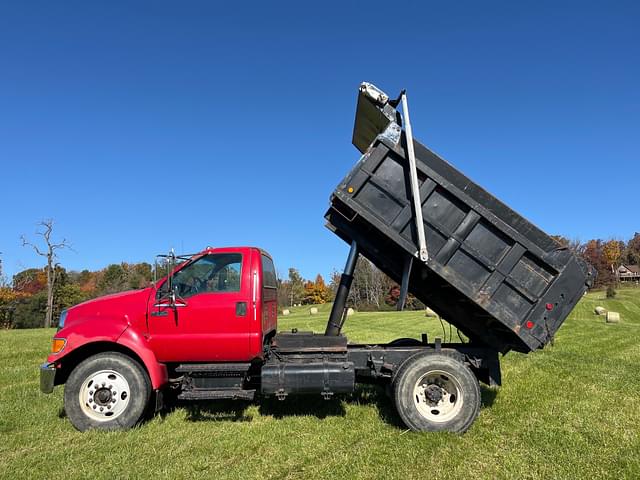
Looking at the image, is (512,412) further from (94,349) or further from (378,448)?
(94,349)

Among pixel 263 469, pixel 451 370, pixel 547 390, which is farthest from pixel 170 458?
pixel 547 390

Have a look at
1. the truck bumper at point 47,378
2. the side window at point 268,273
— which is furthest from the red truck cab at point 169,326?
the side window at point 268,273

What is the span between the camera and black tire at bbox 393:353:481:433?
530 cm

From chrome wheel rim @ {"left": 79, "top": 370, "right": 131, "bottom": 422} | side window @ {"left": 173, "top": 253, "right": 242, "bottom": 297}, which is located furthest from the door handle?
chrome wheel rim @ {"left": 79, "top": 370, "right": 131, "bottom": 422}

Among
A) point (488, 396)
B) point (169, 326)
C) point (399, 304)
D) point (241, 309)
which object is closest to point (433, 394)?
point (399, 304)

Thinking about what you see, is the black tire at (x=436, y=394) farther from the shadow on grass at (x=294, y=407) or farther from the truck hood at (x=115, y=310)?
the truck hood at (x=115, y=310)

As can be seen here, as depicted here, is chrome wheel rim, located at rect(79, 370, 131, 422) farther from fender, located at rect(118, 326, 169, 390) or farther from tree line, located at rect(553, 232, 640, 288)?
tree line, located at rect(553, 232, 640, 288)

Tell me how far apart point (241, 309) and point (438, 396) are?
104 inches

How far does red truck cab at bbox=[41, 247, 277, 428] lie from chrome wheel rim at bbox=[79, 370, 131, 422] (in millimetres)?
22

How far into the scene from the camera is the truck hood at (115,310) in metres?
5.71

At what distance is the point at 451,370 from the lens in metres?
5.41

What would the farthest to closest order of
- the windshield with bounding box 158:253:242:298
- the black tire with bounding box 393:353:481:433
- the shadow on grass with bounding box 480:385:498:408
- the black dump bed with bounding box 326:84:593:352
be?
the shadow on grass with bounding box 480:385:498:408 < the windshield with bounding box 158:253:242:298 < the black tire with bounding box 393:353:481:433 < the black dump bed with bounding box 326:84:593:352

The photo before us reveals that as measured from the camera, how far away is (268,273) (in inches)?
266

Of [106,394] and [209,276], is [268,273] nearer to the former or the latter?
[209,276]
